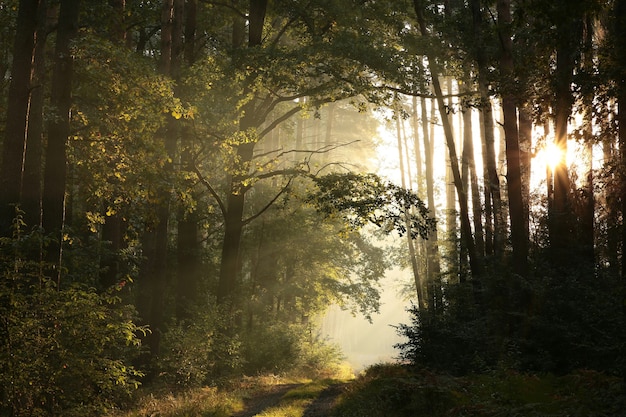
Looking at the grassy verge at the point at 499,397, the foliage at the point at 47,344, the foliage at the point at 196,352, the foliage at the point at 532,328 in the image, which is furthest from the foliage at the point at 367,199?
the foliage at the point at 47,344

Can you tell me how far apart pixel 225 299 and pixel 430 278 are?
44.5ft

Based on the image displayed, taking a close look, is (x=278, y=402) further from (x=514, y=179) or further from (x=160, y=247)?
(x=514, y=179)

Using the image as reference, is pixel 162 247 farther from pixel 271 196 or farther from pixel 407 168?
pixel 407 168

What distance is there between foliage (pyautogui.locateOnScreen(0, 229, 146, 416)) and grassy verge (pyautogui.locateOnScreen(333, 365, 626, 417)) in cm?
548

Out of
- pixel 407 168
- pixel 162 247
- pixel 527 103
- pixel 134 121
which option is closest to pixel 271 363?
pixel 162 247

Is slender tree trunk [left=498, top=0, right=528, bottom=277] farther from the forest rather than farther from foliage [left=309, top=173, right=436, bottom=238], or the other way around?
foliage [left=309, top=173, right=436, bottom=238]

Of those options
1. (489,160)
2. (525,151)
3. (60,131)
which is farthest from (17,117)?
(525,151)

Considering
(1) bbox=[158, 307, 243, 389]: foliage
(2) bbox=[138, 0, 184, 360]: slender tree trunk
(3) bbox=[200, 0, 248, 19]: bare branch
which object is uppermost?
(3) bbox=[200, 0, 248, 19]: bare branch

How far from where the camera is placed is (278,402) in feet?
52.9

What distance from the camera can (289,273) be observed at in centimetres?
3359

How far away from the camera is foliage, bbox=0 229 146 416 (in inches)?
358

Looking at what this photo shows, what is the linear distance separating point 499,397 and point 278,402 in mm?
7327

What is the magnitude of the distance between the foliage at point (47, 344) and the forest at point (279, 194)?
0.13ft

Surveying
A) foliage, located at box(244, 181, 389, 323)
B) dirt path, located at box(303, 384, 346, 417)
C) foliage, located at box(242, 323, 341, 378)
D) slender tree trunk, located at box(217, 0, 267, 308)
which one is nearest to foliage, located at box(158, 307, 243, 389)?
slender tree trunk, located at box(217, 0, 267, 308)
